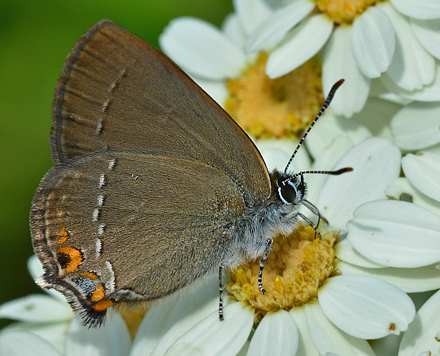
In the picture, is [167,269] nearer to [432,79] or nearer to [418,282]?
[418,282]

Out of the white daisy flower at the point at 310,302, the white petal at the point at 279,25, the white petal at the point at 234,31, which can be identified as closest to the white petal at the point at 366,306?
the white daisy flower at the point at 310,302

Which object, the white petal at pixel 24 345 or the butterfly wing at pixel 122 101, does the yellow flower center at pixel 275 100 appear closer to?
the butterfly wing at pixel 122 101

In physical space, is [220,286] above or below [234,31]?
below

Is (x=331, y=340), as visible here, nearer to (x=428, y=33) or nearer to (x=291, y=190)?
(x=291, y=190)

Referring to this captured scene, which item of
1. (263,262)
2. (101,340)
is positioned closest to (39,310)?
(101,340)

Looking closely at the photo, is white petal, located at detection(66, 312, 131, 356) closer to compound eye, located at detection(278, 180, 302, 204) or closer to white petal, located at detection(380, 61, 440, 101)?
compound eye, located at detection(278, 180, 302, 204)

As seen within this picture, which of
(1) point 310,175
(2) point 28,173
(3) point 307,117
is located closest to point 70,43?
(2) point 28,173
